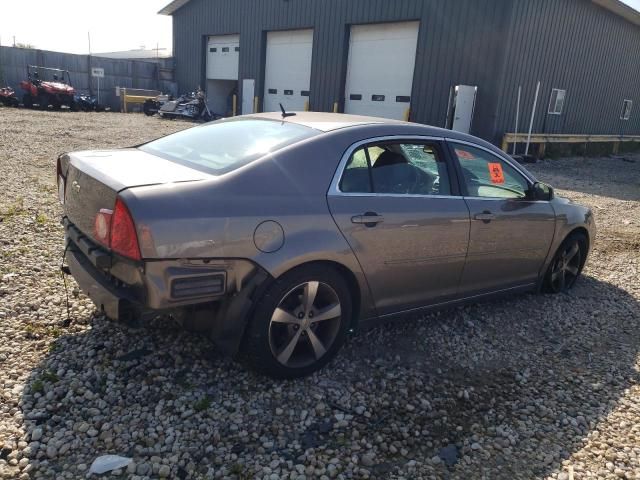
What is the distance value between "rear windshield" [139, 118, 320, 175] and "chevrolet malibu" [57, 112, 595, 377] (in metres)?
0.02

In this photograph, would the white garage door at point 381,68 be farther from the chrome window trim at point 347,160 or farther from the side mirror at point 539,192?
the chrome window trim at point 347,160

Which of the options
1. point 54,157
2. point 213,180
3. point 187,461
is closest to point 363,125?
point 213,180

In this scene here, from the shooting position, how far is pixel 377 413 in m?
2.97

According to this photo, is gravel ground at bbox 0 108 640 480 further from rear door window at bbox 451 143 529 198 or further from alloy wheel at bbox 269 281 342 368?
rear door window at bbox 451 143 529 198

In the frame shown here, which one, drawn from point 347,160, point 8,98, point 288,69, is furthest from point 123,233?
point 8,98

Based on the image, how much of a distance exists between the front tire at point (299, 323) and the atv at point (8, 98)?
2611 centimetres

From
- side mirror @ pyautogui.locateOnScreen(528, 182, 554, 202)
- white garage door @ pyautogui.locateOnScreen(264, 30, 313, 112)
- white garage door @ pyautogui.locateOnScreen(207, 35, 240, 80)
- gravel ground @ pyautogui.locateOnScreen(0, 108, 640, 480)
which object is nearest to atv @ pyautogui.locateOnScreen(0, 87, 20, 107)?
white garage door @ pyautogui.locateOnScreen(207, 35, 240, 80)

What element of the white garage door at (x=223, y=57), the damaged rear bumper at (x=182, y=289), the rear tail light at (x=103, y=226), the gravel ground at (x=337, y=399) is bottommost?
the gravel ground at (x=337, y=399)

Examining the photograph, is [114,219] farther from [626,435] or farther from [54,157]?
[54,157]

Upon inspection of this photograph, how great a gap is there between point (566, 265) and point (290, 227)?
334cm

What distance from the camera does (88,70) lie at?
92.0 feet

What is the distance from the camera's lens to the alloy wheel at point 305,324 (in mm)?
3039

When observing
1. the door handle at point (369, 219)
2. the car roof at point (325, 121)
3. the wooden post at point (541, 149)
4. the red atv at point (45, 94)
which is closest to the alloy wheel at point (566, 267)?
the car roof at point (325, 121)

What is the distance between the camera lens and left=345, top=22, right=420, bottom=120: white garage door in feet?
57.6
